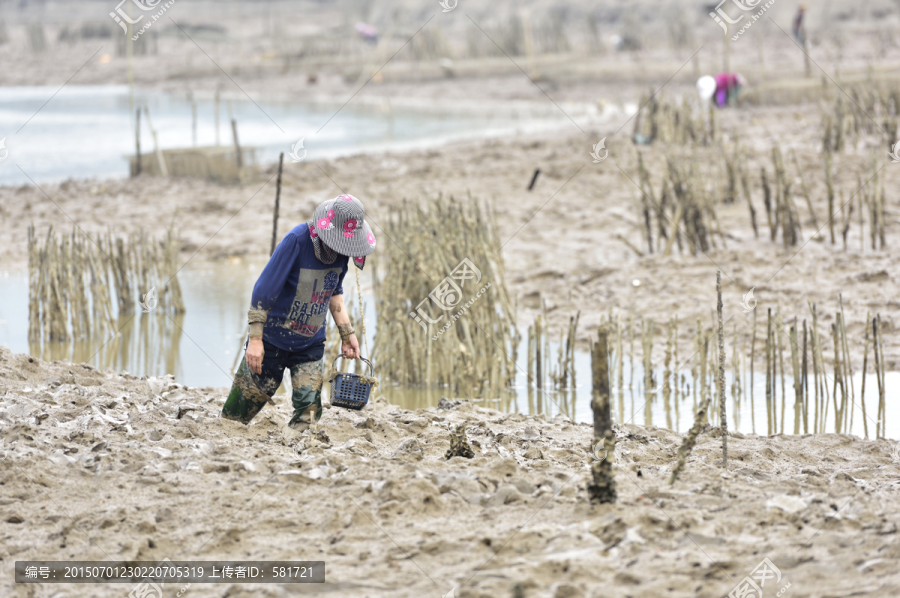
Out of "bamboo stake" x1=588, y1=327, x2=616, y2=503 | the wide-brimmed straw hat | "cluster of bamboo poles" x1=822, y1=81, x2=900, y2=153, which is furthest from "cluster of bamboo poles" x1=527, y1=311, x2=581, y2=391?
"cluster of bamboo poles" x1=822, y1=81, x2=900, y2=153

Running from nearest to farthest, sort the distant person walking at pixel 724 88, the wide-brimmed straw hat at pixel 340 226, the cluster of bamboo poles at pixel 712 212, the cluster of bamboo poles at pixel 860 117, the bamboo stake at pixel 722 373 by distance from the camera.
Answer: the bamboo stake at pixel 722 373 → the wide-brimmed straw hat at pixel 340 226 → the cluster of bamboo poles at pixel 712 212 → the cluster of bamboo poles at pixel 860 117 → the distant person walking at pixel 724 88

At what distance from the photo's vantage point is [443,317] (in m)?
5.87

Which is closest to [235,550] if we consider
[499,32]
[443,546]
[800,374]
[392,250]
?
[443,546]

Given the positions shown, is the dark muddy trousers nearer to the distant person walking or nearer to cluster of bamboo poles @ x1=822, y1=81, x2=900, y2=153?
cluster of bamboo poles @ x1=822, y1=81, x2=900, y2=153

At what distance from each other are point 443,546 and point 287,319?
4.69 feet

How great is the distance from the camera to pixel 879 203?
8.17 meters

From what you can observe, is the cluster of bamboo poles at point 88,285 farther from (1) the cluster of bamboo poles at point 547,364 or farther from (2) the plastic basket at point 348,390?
(2) the plastic basket at point 348,390

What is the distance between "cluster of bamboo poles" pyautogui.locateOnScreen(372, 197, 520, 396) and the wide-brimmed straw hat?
6.38ft

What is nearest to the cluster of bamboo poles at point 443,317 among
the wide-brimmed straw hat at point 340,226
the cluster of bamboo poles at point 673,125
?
the wide-brimmed straw hat at point 340,226

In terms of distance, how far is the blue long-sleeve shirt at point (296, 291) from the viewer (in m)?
3.81

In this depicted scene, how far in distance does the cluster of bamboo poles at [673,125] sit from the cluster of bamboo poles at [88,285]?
636 centimetres

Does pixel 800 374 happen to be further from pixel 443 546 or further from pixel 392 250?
pixel 443 546

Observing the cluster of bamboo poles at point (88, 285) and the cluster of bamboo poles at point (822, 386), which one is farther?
the cluster of bamboo poles at point (88, 285)

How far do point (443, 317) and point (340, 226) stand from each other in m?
2.18
